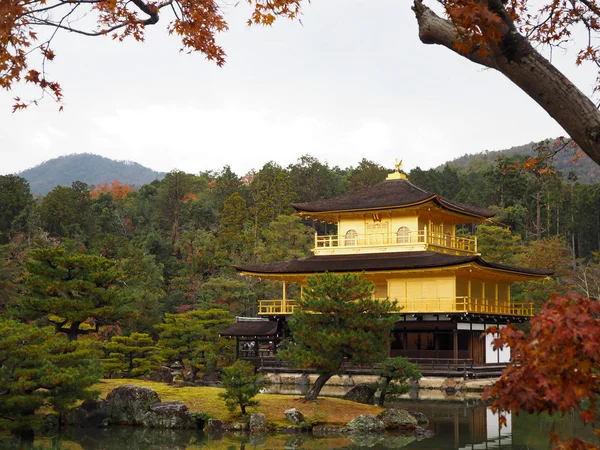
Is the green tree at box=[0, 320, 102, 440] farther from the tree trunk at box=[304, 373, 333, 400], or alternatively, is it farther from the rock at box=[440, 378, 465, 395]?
the rock at box=[440, 378, 465, 395]

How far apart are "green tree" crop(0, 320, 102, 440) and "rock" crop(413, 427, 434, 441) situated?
21.3 feet

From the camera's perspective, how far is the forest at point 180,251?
63.7 feet

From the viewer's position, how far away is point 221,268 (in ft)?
143

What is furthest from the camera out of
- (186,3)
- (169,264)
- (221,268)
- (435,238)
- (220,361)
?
(169,264)

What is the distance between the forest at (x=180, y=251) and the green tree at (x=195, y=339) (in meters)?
0.07

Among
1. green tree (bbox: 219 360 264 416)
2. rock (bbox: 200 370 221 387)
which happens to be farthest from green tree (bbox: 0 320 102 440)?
rock (bbox: 200 370 221 387)

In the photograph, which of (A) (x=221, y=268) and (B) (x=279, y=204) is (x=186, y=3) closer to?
(A) (x=221, y=268)

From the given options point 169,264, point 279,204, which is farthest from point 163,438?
point 279,204

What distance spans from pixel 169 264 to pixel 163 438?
106ft

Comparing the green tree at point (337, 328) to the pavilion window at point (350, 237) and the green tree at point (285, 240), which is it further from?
the green tree at point (285, 240)

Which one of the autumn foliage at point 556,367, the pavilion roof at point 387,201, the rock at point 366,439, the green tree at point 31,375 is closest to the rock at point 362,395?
the rock at point 366,439

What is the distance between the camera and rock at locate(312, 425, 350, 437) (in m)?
16.2

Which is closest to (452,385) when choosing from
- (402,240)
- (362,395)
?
(402,240)

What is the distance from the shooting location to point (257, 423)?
1633 centimetres
